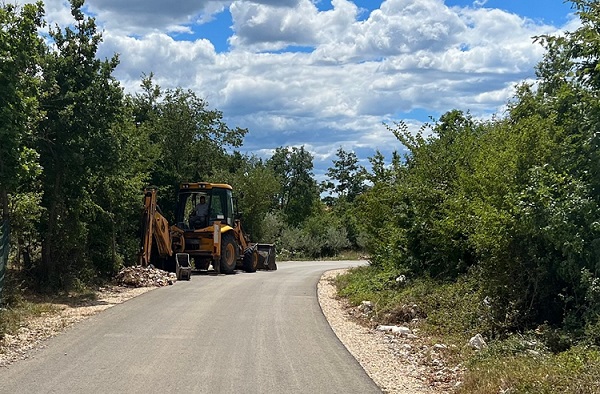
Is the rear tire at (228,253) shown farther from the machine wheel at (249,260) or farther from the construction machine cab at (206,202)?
the machine wheel at (249,260)

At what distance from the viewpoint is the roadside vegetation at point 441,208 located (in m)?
9.48

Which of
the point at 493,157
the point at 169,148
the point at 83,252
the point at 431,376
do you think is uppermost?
the point at 169,148

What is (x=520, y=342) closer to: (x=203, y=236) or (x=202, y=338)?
(x=202, y=338)

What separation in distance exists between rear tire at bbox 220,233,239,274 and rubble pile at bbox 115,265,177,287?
17.1ft

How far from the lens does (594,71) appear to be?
10477 millimetres

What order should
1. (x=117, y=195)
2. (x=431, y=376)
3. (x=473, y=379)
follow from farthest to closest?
(x=117, y=195), (x=431, y=376), (x=473, y=379)

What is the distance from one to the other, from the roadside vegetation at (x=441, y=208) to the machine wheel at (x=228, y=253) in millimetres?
4010

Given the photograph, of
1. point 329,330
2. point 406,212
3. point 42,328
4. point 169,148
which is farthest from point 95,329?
point 169,148

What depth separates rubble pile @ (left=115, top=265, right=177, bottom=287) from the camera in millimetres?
19656

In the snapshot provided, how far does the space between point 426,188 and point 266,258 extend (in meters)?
13.8

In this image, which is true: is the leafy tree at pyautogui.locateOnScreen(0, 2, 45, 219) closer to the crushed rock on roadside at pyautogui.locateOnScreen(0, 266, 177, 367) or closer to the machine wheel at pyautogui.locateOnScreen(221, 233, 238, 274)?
the crushed rock on roadside at pyautogui.locateOnScreen(0, 266, 177, 367)

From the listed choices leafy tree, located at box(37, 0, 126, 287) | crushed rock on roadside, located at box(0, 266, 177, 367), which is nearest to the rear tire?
crushed rock on roadside, located at box(0, 266, 177, 367)

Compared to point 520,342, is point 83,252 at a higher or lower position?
higher

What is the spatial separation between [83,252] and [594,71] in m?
13.9
